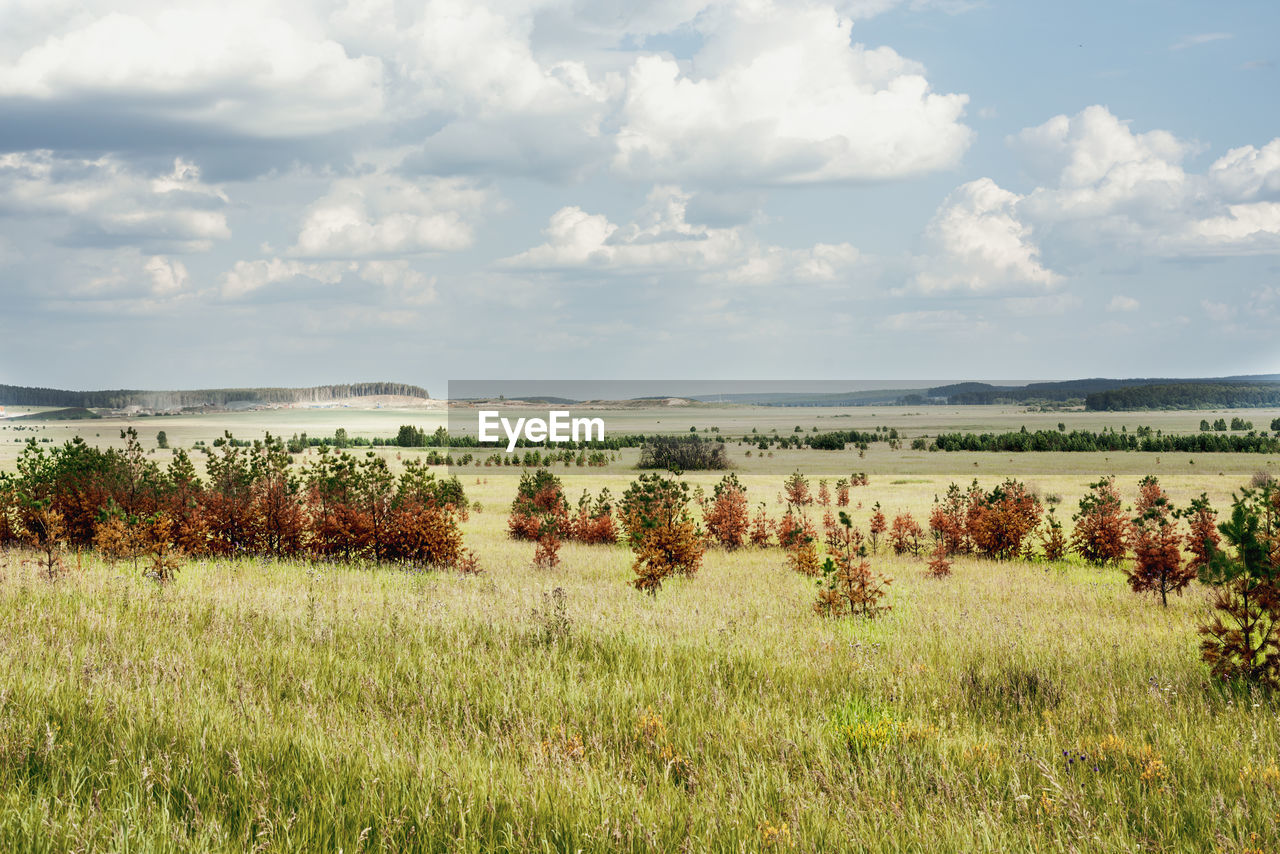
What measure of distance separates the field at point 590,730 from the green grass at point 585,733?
25mm

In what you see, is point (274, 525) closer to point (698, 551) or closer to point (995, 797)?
point (698, 551)

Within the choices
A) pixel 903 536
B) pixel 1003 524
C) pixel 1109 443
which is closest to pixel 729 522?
pixel 903 536

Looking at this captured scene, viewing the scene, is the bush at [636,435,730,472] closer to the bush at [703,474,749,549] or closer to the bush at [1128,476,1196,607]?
the bush at [703,474,749,549]

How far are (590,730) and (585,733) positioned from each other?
36 mm

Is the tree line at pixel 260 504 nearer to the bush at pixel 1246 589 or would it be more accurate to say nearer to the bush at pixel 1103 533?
the bush at pixel 1246 589

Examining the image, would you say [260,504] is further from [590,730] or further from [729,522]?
[590,730]

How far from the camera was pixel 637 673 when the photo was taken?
6.43m

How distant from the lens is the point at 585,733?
203 inches

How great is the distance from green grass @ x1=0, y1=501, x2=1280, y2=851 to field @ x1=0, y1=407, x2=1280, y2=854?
25 mm

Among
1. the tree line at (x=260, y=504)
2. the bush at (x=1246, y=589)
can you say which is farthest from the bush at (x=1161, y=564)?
the tree line at (x=260, y=504)

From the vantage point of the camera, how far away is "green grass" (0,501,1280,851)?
12.4ft

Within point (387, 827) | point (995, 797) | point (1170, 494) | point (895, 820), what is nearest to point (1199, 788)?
point (995, 797)

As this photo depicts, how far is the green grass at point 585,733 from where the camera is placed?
3.79 m

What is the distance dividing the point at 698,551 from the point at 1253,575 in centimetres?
1052
